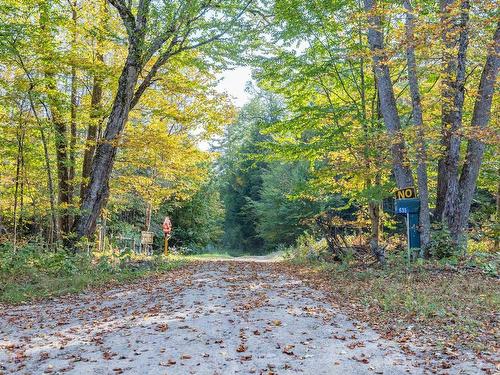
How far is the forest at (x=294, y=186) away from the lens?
194 inches

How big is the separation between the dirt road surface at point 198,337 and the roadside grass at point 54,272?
2.60 ft

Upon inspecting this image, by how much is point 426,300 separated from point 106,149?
9.08 m

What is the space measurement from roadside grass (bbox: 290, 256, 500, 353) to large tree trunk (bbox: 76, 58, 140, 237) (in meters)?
6.11

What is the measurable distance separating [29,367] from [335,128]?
964 centimetres

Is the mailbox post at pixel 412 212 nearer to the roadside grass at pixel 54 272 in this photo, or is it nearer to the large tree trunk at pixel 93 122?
the roadside grass at pixel 54 272

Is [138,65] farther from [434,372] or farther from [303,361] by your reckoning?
[434,372]

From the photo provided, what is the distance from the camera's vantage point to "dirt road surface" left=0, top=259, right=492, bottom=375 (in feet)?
13.8

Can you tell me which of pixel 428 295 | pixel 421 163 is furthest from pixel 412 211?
pixel 428 295

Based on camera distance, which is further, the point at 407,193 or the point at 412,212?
the point at 407,193

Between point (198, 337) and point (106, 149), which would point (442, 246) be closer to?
point (198, 337)

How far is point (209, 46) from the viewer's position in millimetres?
13117

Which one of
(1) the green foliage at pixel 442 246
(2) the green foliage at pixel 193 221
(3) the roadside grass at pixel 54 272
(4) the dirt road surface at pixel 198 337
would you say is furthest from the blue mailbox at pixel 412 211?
Answer: (2) the green foliage at pixel 193 221

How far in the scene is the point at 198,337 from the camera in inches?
200

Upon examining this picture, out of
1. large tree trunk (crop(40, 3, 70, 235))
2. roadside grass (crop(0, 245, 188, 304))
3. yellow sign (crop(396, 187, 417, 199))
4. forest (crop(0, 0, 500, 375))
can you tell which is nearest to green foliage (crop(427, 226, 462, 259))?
forest (crop(0, 0, 500, 375))
